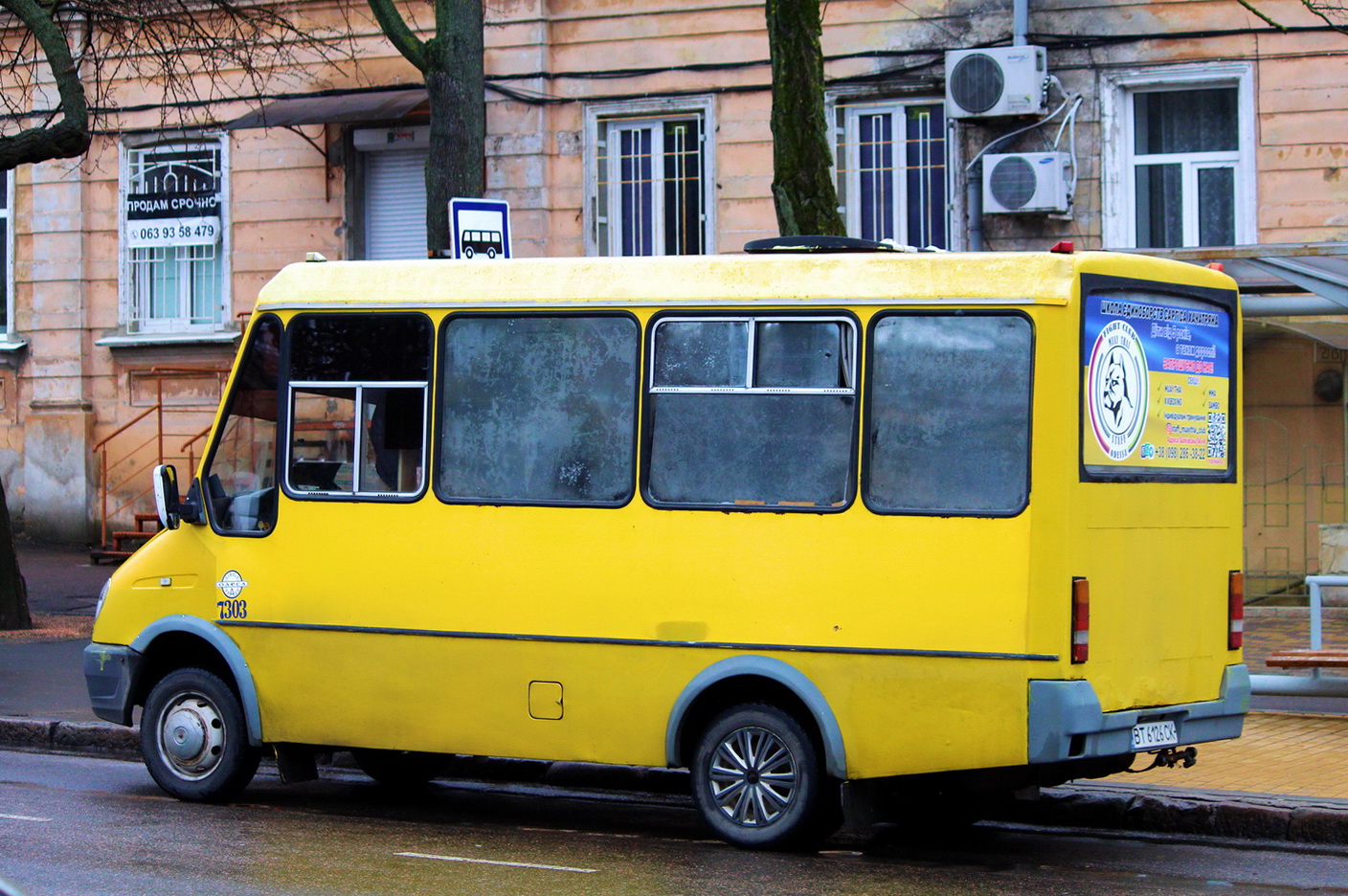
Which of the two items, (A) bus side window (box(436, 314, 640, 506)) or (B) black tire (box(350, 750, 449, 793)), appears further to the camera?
(B) black tire (box(350, 750, 449, 793))

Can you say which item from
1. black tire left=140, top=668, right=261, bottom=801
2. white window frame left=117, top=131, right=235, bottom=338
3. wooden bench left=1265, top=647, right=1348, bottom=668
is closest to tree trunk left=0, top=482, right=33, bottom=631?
white window frame left=117, top=131, right=235, bottom=338

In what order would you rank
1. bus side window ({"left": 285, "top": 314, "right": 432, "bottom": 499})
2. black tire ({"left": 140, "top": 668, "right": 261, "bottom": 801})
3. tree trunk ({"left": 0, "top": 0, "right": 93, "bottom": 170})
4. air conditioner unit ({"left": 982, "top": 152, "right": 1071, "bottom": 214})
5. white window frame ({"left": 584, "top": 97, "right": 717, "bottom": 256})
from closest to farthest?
bus side window ({"left": 285, "top": 314, "right": 432, "bottom": 499})
black tire ({"left": 140, "top": 668, "right": 261, "bottom": 801})
tree trunk ({"left": 0, "top": 0, "right": 93, "bottom": 170})
air conditioner unit ({"left": 982, "top": 152, "right": 1071, "bottom": 214})
white window frame ({"left": 584, "top": 97, "right": 717, "bottom": 256})

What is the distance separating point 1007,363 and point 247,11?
1533 cm

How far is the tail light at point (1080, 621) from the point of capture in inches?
292

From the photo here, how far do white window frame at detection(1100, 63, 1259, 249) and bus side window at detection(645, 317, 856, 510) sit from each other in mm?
10555

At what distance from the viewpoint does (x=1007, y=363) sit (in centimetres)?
758

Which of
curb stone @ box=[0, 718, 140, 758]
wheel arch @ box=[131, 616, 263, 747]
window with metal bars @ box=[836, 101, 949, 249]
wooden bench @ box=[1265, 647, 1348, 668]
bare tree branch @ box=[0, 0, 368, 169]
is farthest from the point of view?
window with metal bars @ box=[836, 101, 949, 249]

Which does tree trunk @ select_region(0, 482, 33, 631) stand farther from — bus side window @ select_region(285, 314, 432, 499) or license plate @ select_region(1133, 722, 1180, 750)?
license plate @ select_region(1133, 722, 1180, 750)

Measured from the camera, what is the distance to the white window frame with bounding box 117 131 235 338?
70.4 ft

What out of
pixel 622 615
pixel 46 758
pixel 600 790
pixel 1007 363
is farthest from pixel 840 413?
pixel 46 758

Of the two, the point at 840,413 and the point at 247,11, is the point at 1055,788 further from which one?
the point at 247,11

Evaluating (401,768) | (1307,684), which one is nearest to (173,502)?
(401,768)

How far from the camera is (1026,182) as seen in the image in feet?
57.6

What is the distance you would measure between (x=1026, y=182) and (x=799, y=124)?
596 centimetres
